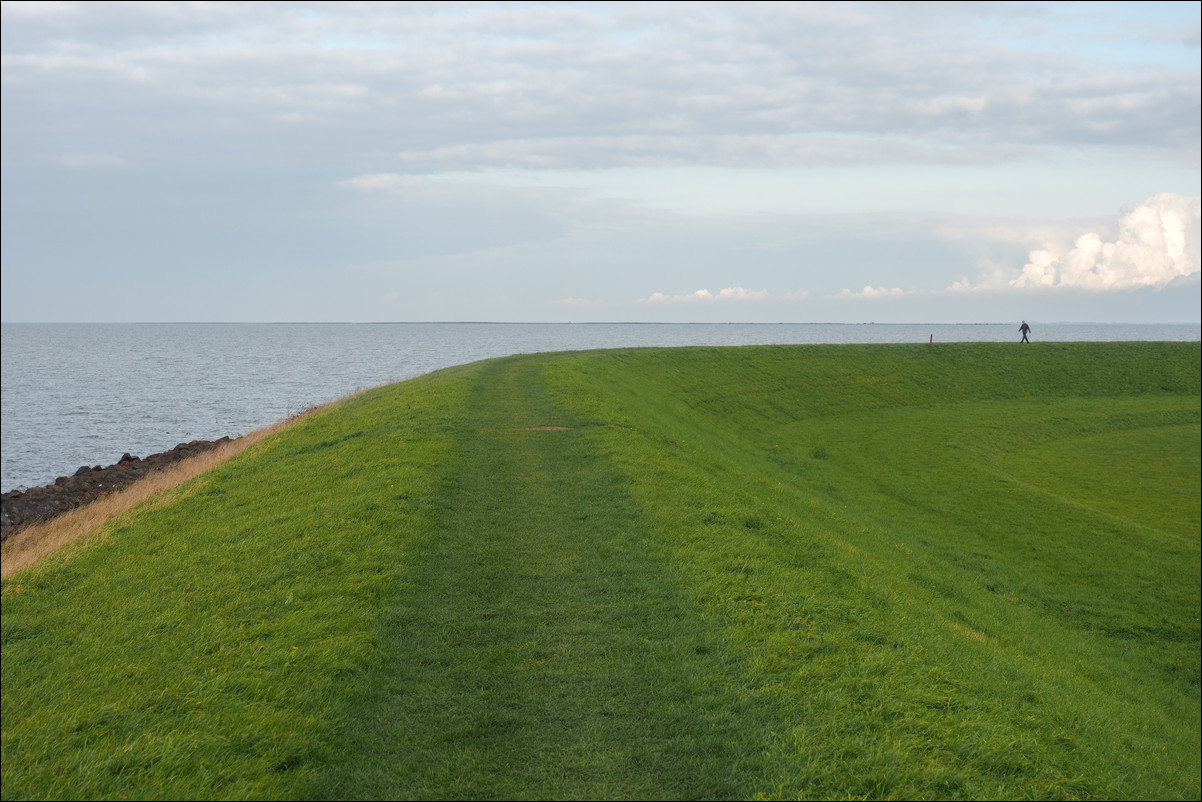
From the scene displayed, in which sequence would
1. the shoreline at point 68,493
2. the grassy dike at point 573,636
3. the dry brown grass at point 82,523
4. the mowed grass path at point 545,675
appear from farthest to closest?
the shoreline at point 68,493, the dry brown grass at point 82,523, the grassy dike at point 573,636, the mowed grass path at point 545,675

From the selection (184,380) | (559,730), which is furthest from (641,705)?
(184,380)

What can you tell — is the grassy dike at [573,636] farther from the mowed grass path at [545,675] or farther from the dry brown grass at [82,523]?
the dry brown grass at [82,523]

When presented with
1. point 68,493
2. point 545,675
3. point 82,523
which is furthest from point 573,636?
point 68,493

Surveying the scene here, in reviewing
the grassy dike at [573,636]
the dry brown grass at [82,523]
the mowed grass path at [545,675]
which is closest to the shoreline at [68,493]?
the dry brown grass at [82,523]

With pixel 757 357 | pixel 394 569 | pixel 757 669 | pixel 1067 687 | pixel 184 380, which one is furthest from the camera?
pixel 184 380

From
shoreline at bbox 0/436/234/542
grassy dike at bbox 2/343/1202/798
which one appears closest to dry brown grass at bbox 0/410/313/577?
grassy dike at bbox 2/343/1202/798

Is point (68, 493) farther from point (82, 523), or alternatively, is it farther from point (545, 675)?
point (545, 675)

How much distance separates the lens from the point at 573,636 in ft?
35.9

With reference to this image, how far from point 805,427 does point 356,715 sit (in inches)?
1714

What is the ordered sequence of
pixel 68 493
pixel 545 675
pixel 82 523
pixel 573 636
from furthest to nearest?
pixel 68 493, pixel 82 523, pixel 573 636, pixel 545 675

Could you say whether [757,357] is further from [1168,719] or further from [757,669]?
[757,669]

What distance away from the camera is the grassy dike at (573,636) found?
7.96 metres

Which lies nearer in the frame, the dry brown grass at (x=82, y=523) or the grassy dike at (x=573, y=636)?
the grassy dike at (x=573, y=636)

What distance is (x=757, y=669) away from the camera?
10.1 metres
